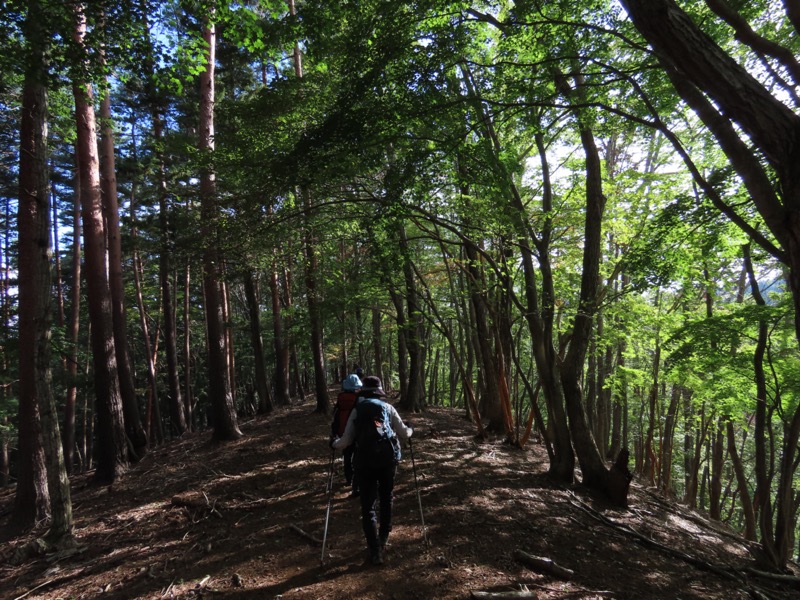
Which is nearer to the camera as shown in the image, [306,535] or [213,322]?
[306,535]

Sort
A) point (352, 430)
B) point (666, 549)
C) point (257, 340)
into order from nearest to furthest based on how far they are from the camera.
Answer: point (352, 430), point (666, 549), point (257, 340)

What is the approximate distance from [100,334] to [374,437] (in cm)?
718

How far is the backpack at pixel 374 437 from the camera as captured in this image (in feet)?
13.4

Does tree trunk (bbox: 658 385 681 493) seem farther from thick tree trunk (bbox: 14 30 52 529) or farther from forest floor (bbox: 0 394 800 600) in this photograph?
thick tree trunk (bbox: 14 30 52 529)

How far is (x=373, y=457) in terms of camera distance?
13.4 feet

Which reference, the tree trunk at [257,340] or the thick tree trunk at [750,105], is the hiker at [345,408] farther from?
the tree trunk at [257,340]

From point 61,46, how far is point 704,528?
1273cm

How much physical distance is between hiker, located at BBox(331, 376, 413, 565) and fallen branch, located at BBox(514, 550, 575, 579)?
152 cm

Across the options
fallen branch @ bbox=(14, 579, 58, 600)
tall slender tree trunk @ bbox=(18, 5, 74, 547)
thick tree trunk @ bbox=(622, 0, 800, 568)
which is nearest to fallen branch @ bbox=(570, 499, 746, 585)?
thick tree trunk @ bbox=(622, 0, 800, 568)

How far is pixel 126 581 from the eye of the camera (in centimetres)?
438

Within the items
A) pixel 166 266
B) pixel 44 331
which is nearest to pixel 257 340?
pixel 166 266

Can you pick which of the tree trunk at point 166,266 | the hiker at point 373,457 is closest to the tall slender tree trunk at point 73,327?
the tree trunk at point 166,266

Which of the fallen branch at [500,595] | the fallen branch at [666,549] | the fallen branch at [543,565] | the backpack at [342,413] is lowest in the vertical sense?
the fallen branch at [666,549]

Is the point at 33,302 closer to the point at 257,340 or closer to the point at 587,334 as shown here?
the point at 257,340
